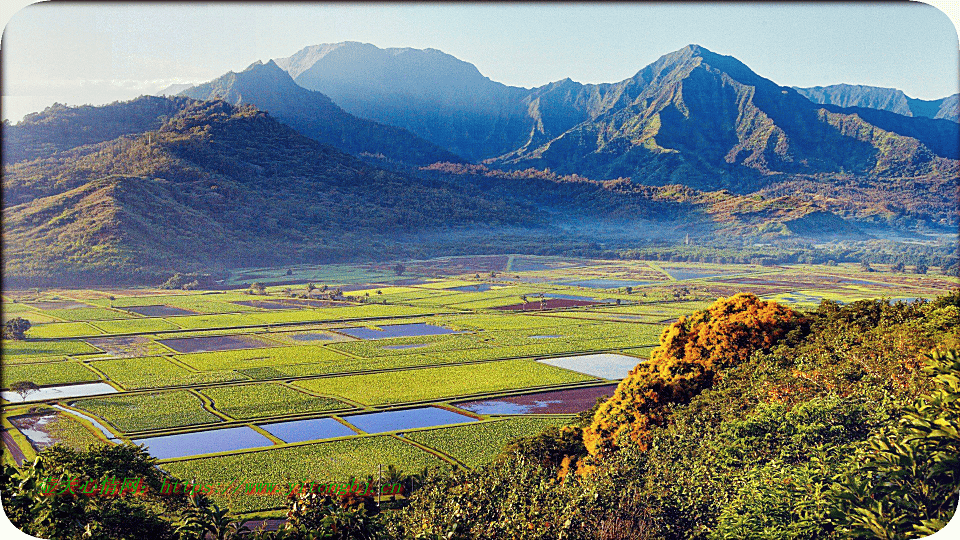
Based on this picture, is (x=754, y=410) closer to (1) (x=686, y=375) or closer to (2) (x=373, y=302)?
(1) (x=686, y=375)

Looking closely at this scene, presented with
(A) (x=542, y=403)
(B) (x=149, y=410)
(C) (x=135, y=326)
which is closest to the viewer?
(B) (x=149, y=410)

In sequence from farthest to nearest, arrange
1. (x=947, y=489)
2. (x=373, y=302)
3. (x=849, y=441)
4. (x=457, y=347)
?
(x=373, y=302)
(x=457, y=347)
(x=849, y=441)
(x=947, y=489)

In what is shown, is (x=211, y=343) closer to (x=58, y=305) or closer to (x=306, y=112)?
(x=58, y=305)

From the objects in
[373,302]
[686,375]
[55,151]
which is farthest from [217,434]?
[55,151]

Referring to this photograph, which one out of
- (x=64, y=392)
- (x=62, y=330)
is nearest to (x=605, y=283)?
(x=62, y=330)

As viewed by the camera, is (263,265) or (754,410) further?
(263,265)

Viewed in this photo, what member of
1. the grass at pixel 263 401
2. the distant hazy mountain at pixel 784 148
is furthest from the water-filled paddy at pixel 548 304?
the distant hazy mountain at pixel 784 148

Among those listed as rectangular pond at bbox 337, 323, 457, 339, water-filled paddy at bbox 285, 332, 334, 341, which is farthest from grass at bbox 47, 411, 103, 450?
rectangular pond at bbox 337, 323, 457, 339
